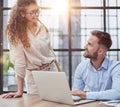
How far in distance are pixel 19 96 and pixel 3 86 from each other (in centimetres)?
189

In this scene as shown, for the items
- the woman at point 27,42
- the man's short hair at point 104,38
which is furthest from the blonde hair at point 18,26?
the man's short hair at point 104,38

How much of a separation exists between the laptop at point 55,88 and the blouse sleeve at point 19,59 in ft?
1.35

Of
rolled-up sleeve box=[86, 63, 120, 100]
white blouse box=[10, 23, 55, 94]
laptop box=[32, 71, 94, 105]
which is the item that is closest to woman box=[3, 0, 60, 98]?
white blouse box=[10, 23, 55, 94]

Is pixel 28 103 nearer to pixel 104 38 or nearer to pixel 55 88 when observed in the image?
pixel 55 88

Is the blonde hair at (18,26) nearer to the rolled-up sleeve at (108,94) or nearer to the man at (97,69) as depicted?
the man at (97,69)

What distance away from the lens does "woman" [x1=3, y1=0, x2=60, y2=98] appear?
2414 mm

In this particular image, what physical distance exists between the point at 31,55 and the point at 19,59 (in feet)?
0.34

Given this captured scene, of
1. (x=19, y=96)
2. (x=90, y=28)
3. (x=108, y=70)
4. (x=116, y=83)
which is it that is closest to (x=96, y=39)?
(x=108, y=70)

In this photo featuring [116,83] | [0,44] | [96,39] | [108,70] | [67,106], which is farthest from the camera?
[0,44]

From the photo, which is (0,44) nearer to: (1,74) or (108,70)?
(1,74)

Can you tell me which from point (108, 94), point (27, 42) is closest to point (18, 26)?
point (27, 42)

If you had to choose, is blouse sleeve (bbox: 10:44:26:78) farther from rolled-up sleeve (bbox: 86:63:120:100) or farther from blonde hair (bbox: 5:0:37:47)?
rolled-up sleeve (bbox: 86:63:120:100)

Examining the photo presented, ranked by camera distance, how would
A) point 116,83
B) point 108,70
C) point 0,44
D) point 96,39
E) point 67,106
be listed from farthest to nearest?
point 0,44 → point 96,39 → point 108,70 → point 116,83 → point 67,106

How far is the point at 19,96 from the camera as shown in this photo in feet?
7.46
